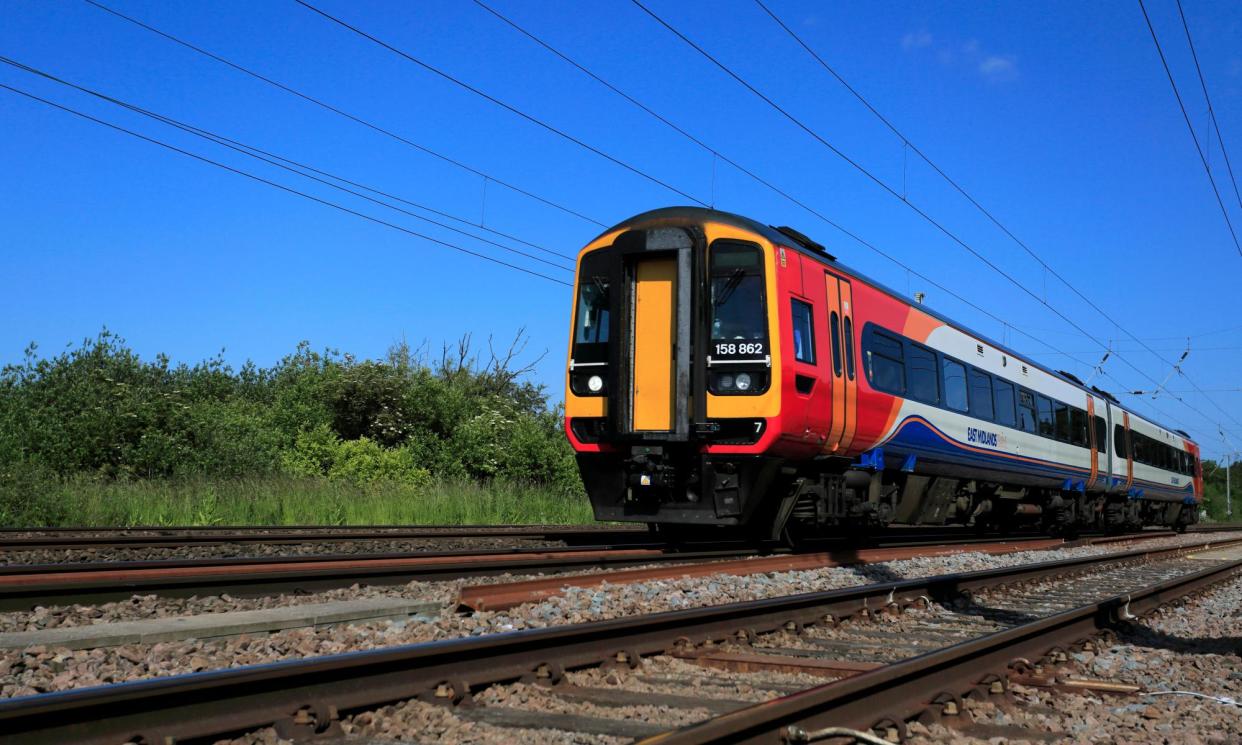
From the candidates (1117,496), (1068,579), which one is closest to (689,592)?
(1068,579)

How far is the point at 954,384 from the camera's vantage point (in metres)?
15.3

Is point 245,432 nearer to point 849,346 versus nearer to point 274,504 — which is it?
point 274,504

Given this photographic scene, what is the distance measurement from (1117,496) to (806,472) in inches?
712

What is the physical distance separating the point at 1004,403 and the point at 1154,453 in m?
14.1

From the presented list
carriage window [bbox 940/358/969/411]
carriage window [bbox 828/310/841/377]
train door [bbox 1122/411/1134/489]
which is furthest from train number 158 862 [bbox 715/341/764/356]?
train door [bbox 1122/411/1134/489]

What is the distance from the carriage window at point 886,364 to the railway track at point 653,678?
16.5 ft

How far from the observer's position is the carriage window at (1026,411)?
18041 millimetres

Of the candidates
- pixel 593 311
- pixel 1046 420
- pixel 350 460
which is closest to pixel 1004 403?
pixel 1046 420

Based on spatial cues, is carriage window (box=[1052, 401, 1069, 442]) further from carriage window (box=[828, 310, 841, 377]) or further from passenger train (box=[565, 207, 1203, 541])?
carriage window (box=[828, 310, 841, 377])

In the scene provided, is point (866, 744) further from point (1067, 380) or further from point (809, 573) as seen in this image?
point (1067, 380)

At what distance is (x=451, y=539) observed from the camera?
1410cm

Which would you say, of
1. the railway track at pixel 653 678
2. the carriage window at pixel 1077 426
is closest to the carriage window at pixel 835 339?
the railway track at pixel 653 678

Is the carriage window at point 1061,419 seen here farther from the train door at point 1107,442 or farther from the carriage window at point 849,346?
the carriage window at point 849,346

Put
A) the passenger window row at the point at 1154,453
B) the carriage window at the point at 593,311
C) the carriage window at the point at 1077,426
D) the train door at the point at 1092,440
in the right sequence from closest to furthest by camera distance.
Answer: the carriage window at the point at 593,311 → the carriage window at the point at 1077,426 → the train door at the point at 1092,440 → the passenger window row at the point at 1154,453
